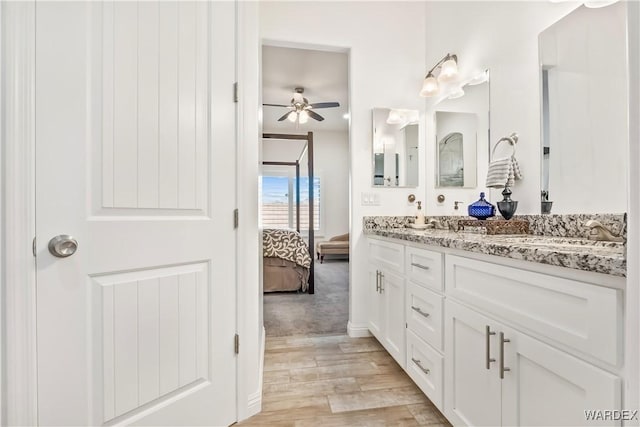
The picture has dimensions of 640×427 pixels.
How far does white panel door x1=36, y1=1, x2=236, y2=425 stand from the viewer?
937mm

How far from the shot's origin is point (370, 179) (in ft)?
8.07

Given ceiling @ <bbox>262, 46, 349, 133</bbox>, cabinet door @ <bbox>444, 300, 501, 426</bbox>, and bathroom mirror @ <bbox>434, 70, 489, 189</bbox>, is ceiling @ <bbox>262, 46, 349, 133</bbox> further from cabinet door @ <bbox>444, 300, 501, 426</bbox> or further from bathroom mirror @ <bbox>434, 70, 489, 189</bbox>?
cabinet door @ <bbox>444, 300, 501, 426</bbox>

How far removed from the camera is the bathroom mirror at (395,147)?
2461mm

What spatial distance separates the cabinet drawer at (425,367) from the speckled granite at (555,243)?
54 centimetres

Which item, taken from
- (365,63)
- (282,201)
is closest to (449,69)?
(365,63)

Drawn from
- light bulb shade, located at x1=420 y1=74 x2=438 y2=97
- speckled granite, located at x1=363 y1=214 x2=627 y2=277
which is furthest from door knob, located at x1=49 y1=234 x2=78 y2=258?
light bulb shade, located at x1=420 y1=74 x2=438 y2=97

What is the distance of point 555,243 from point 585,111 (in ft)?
2.29

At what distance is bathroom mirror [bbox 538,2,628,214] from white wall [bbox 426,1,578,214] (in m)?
0.06

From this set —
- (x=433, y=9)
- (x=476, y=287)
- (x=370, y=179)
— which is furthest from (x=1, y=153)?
(x=433, y=9)

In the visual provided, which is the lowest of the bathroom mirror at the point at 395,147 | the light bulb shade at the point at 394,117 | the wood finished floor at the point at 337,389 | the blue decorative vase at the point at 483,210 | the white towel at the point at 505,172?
the wood finished floor at the point at 337,389

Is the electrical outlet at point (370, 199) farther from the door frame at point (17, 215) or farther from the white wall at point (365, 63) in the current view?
the door frame at point (17, 215)

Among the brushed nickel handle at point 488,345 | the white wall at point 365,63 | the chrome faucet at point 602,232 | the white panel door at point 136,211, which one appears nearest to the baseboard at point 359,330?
the white wall at point 365,63

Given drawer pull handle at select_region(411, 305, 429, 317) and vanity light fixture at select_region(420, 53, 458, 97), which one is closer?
drawer pull handle at select_region(411, 305, 429, 317)

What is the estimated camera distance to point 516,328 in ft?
3.06
